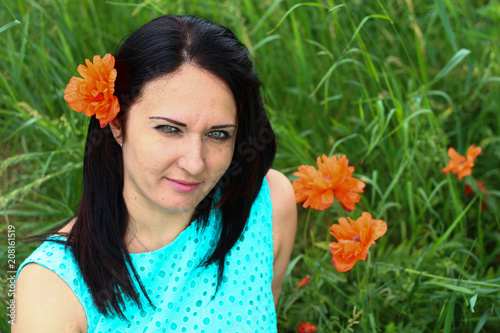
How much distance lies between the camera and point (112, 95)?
1.41 meters

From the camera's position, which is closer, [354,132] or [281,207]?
[281,207]

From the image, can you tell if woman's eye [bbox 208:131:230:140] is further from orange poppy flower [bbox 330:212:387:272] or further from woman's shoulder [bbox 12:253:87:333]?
woman's shoulder [bbox 12:253:87:333]

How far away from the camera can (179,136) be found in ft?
4.72

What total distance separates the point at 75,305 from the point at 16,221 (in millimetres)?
1139

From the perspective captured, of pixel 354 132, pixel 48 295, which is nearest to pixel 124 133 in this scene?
pixel 48 295

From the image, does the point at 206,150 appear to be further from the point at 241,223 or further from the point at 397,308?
the point at 397,308

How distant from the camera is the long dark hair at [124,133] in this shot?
1.43m

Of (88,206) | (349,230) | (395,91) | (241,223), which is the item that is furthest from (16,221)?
(395,91)

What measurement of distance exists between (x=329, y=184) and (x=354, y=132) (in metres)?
0.86

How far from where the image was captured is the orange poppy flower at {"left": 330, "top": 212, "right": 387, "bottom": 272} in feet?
4.88

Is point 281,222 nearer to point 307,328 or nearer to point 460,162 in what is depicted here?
point 307,328

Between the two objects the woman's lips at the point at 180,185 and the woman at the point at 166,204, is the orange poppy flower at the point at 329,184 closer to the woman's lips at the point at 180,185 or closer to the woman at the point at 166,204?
the woman at the point at 166,204

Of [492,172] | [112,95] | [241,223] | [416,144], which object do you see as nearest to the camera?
[112,95]

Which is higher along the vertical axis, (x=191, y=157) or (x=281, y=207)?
(x=191, y=157)
